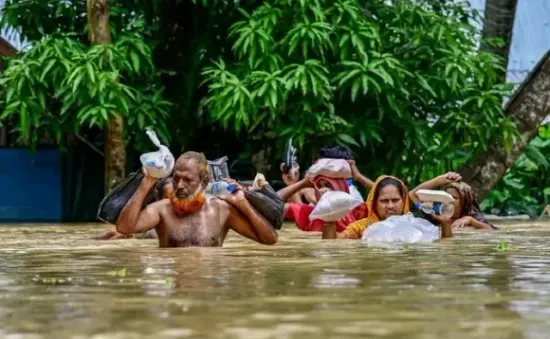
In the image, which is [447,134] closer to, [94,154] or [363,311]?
[94,154]

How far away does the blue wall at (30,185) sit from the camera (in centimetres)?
1764

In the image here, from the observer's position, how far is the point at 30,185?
17.7 m

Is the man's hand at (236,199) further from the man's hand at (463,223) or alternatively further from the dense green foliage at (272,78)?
the dense green foliage at (272,78)

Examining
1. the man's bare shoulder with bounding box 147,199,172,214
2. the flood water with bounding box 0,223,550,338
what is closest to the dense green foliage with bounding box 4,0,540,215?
the man's bare shoulder with bounding box 147,199,172,214

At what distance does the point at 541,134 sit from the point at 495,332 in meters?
19.4

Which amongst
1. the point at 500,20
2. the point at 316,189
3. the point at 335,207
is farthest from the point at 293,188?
the point at 500,20

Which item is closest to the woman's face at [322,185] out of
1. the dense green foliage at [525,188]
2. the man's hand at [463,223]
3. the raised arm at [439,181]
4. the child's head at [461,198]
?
the raised arm at [439,181]

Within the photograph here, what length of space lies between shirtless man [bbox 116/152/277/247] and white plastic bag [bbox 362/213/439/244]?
1.56 meters

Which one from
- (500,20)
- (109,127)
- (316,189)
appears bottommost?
(316,189)

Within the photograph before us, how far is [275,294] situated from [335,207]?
5.94 meters

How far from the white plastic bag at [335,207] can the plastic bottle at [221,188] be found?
6.68ft

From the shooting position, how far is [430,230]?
397 inches

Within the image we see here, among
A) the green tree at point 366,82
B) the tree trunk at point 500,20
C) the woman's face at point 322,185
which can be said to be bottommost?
the woman's face at point 322,185

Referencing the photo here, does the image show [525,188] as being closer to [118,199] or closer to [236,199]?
[236,199]
